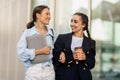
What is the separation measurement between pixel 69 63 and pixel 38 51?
1.27ft

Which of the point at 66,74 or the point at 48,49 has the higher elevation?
the point at 48,49

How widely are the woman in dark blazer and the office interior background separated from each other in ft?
5.30

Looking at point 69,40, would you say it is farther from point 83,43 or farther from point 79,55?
point 79,55

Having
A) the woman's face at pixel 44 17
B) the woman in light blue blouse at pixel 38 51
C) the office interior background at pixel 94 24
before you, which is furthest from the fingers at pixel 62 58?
the office interior background at pixel 94 24

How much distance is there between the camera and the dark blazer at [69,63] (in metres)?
4.03

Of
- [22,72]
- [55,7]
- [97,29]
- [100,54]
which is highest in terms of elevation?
[55,7]

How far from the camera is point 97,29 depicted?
5863mm

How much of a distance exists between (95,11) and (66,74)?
2.14 meters

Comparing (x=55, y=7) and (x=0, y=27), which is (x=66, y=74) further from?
(x=0, y=27)

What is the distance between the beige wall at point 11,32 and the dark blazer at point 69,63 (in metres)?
2.73

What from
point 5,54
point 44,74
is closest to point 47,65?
point 44,74

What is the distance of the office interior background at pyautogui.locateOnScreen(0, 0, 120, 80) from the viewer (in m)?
5.74

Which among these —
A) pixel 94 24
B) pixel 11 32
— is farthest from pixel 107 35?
pixel 11 32

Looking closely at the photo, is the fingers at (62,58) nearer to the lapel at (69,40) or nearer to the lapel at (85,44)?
the lapel at (69,40)
